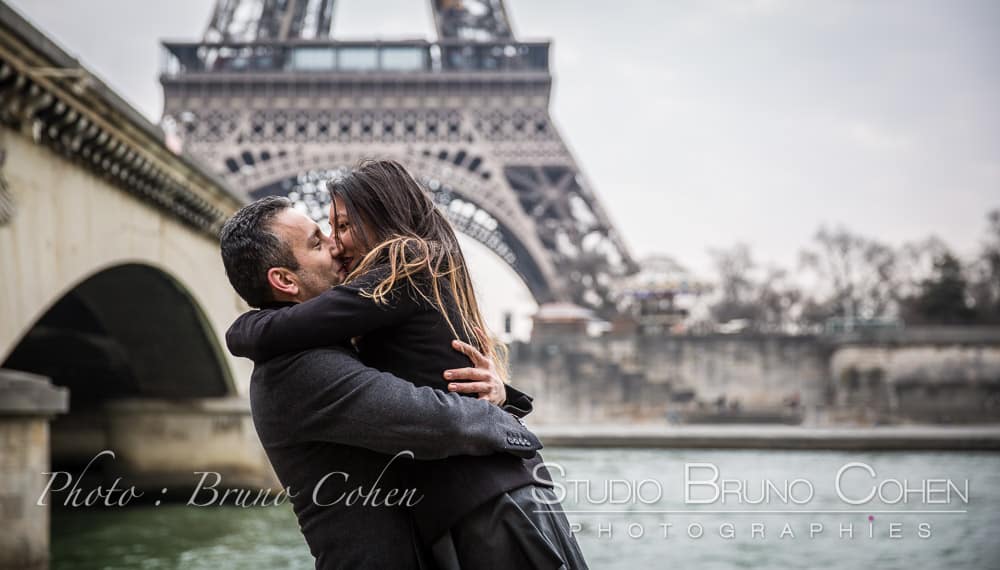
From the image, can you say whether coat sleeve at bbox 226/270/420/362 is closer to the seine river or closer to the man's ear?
the man's ear

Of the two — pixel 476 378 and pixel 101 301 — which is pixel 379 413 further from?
pixel 101 301

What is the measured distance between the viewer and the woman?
2.15 meters

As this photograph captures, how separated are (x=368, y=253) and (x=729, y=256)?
49954 mm

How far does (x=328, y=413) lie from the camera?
2.15 meters

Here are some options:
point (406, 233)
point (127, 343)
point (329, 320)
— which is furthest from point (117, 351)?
point (329, 320)

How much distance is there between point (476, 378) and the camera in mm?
2285

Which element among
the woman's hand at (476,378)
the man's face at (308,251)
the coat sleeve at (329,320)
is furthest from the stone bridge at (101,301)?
the woman's hand at (476,378)

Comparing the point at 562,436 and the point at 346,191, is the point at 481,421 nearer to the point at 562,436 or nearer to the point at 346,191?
the point at 346,191

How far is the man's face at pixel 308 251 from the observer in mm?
2422

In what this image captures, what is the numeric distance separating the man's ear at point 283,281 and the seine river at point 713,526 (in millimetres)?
5117

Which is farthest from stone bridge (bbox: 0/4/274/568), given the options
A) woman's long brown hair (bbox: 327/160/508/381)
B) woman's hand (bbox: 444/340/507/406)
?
woman's hand (bbox: 444/340/507/406)

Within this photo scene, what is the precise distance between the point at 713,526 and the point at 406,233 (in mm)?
10593

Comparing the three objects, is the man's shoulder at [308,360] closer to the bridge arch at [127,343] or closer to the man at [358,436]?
the man at [358,436]

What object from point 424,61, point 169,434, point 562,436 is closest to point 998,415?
point 562,436
